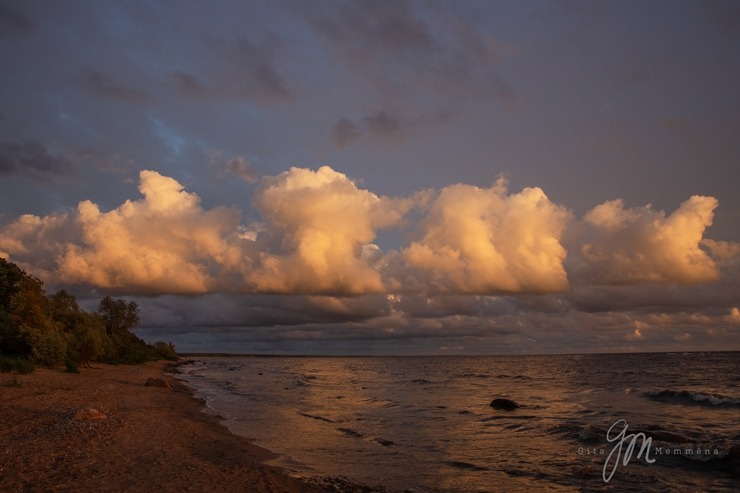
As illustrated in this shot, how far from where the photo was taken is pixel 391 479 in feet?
57.3

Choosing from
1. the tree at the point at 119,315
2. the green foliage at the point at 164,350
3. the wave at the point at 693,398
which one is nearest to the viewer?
the wave at the point at 693,398

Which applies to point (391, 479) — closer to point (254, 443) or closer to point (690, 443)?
point (254, 443)

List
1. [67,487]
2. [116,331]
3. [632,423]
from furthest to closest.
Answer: [116,331] < [632,423] < [67,487]

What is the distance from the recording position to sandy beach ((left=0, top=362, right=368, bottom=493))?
44.1 ft

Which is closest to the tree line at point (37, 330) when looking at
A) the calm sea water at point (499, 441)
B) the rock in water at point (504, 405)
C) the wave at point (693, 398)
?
the calm sea water at point (499, 441)

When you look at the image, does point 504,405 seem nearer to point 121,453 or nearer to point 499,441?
point 499,441

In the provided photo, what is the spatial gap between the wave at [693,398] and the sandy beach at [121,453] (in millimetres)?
38044

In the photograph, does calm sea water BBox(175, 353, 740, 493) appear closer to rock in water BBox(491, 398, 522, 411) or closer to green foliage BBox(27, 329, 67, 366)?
rock in water BBox(491, 398, 522, 411)

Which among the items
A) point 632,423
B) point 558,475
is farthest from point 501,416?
point 558,475

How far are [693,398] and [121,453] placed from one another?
45706mm

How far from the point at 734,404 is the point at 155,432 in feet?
139

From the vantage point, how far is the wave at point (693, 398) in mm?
41250

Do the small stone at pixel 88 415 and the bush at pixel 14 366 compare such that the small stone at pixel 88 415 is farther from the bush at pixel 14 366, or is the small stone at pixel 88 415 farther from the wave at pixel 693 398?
the wave at pixel 693 398
